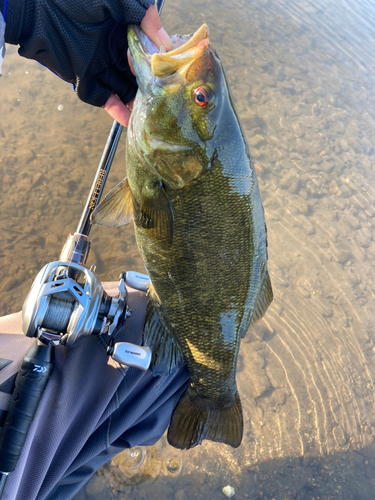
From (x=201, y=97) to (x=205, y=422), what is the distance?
66.1 inches

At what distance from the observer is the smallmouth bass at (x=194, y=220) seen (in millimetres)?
1378

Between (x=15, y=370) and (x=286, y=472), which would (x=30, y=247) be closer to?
(x=15, y=370)

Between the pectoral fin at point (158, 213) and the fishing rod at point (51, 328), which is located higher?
the pectoral fin at point (158, 213)

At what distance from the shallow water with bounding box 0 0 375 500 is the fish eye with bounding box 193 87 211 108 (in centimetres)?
234

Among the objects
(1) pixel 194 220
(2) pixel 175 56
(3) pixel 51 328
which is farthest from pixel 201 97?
(3) pixel 51 328

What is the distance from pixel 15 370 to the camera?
1.34m

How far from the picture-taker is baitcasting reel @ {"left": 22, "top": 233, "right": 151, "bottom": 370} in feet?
4.17

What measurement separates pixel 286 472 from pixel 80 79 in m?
3.46

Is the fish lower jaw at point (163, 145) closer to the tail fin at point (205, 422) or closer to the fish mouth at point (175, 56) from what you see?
the fish mouth at point (175, 56)

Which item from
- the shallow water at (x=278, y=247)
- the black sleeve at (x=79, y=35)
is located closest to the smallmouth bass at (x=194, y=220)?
the black sleeve at (x=79, y=35)

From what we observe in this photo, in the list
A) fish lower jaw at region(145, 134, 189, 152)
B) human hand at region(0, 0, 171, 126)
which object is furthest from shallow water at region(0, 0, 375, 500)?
fish lower jaw at region(145, 134, 189, 152)

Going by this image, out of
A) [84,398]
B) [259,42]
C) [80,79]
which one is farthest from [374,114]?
[84,398]

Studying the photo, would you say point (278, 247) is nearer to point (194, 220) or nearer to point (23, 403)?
point (194, 220)

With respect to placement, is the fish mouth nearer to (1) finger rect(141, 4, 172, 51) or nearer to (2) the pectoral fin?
(1) finger rect(141, 4, 172, 51)
